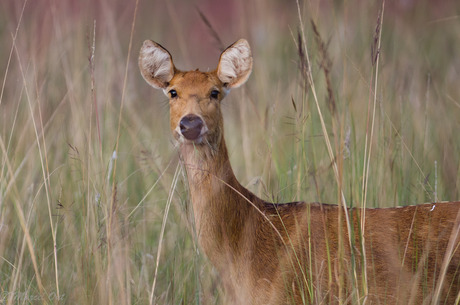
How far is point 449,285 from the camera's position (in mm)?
3441

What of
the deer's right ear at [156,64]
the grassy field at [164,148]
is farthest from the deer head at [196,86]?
the grassy field at [164,148]

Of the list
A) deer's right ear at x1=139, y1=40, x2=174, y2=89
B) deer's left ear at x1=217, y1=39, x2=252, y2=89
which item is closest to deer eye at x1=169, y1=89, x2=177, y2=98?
deer's right ear at x1=139, y1=40, x2=174, y2=89

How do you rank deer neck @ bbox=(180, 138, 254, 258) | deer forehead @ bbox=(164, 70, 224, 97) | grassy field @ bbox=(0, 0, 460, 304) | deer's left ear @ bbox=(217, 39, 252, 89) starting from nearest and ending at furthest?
grassy field @ bbox=(0, 0, 460, 304) → deer neck @ bbox=(180, 138, 254, 258) → deer forehead @ bbox=(164, 70, 224, 97) → deer's left ear @ bbox=(217, 39, 252, 89)

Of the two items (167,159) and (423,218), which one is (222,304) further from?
(167,159)

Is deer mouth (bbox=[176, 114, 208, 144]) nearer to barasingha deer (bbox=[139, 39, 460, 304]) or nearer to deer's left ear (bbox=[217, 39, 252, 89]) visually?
barasingha deer (bbox=[139, 39, 460, 304])

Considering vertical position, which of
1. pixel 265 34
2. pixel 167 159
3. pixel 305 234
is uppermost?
pixel 265 34

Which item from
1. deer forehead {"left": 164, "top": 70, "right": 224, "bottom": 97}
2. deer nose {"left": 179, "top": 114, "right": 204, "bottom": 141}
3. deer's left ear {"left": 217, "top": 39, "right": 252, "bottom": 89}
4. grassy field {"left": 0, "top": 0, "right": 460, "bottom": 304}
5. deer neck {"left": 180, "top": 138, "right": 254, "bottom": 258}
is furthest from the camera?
deer's left ear {"left": 217, "top": 39, "right": 252, "bottom": 89}

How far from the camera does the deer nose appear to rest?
3.55 metres

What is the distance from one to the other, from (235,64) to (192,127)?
61cm

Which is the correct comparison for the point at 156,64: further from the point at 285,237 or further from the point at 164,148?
the point at 164,148

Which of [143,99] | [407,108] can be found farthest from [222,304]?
[143,99]

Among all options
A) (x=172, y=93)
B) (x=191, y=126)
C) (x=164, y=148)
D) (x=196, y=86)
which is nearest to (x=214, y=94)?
(x=196, y=86)

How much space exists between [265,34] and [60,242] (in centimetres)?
384

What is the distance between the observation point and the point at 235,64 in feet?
13.1
